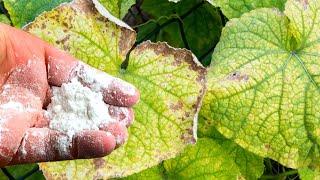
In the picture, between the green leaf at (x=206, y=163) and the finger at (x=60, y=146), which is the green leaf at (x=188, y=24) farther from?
the finger at (x=60, y=146)

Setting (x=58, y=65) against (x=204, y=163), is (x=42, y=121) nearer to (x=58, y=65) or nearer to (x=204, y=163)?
(x=58, y=65)

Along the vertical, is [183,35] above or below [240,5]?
below

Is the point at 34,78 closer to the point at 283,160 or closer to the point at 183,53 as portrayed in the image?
the point at 183,53

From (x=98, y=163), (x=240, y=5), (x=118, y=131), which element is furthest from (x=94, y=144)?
(x=240, y=5)

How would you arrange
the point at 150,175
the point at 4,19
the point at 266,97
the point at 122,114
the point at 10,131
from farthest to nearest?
the point at 4,19 < the point at 150,175 < the point at 266,97 < the point at 122,114 < the point at 10,131

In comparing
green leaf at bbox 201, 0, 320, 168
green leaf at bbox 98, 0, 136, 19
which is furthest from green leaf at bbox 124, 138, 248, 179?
green leaf at bbox 98, 0, 136, 19

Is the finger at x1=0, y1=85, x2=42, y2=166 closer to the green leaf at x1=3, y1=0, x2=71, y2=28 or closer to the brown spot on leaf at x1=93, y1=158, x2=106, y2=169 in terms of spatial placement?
the brown spot on leaf at x1=93, y1=158, x2=106, y2=169

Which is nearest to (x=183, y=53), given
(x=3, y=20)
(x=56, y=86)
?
(x=56, y=86)

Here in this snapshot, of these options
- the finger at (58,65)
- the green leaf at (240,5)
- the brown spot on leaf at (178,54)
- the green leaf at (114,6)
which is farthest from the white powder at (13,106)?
the green leaf at (240,5)
